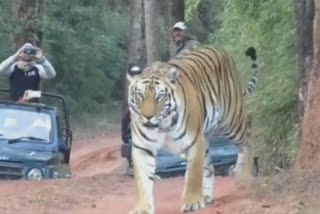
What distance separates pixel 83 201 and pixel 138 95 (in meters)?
2.63

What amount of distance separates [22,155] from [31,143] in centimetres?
46

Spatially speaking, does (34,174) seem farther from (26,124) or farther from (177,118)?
(177,118)

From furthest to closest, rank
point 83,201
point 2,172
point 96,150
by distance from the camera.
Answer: point 96,150
point 2,172
point 83,201

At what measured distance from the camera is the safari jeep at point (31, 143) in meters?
14.0

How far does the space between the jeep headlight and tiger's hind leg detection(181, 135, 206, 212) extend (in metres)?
4.47

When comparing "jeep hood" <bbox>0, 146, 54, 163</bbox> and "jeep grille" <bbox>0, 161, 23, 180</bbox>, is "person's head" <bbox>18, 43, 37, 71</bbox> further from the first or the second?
"jeep grille" <bbox>0, 161, 23, 180</bbox>

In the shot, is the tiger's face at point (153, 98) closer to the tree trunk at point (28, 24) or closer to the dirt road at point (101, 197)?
the dirt road at point (101, 197)

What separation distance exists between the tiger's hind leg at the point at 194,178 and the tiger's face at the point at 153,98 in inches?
17.4

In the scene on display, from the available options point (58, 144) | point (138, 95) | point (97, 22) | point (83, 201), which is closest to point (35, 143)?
point (58, 144)

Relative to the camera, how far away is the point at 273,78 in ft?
63.2

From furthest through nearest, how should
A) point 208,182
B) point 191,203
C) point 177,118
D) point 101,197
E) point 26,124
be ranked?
point 26,124 → point 101,197 → point 208,182 → point 191,203 → point 177,118

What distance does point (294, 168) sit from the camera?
39.7ft

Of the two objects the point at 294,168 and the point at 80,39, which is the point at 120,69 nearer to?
the point at 80,39

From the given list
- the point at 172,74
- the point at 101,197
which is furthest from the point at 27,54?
the point at 172,74
